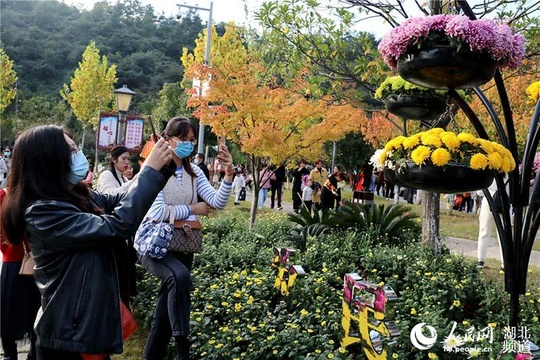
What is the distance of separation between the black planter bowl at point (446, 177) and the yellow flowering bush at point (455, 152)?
28mm

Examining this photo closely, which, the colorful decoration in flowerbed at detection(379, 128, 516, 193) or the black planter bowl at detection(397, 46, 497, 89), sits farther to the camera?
the colorful decoration in flowerbed at detection(379, 128, 516, 193)

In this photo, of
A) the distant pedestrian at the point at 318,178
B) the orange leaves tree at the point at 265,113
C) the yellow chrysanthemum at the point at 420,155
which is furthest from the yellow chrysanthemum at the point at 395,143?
the distant pedestrian at the point at 318,178

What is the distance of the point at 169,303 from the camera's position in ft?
10.7

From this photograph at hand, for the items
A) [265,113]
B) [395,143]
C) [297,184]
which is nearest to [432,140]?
[395,143]

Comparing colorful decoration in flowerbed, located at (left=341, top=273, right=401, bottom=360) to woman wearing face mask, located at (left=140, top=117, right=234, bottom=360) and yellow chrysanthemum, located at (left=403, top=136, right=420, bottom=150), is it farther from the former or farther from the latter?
woman wearing face mask, located at (left=140, top=117, right=234, bottom=360)

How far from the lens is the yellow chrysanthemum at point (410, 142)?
2.59 meters

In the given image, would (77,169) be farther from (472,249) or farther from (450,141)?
(472,249)

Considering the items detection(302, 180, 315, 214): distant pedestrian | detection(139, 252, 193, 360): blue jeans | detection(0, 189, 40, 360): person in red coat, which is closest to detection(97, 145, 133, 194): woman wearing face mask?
detection(0, 189, 40, 360): person in red coat

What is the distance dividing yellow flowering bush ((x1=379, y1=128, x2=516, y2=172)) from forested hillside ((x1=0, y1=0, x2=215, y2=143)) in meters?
44.7

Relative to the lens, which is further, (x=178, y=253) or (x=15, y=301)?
(x=178, y=253)

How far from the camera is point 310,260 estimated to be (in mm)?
4941

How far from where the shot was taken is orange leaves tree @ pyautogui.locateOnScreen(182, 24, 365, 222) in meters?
8.49

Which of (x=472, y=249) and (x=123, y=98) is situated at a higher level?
(x=123, y=98)

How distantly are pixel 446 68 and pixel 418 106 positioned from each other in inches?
36.8
